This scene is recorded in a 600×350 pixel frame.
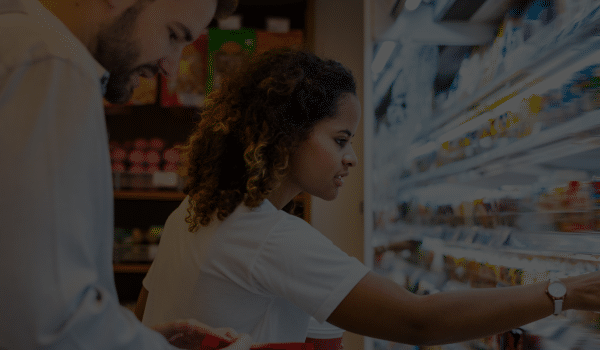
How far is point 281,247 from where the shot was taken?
82cm

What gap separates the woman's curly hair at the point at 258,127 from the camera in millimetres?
960

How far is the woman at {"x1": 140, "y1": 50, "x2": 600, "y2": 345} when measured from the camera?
781mm

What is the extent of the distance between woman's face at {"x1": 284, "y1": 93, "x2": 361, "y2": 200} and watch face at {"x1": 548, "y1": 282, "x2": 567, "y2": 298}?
0.49 meters

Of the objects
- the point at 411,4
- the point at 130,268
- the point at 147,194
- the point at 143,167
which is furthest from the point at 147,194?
the point at 411,4

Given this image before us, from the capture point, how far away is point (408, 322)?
78 centimetres

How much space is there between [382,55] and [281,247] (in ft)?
3.94

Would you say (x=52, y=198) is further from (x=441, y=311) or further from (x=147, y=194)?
(x=147, y=194)

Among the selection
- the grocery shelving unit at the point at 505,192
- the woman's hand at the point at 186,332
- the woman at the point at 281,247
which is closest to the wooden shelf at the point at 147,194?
the grocery shelving unit at the point at 505,192

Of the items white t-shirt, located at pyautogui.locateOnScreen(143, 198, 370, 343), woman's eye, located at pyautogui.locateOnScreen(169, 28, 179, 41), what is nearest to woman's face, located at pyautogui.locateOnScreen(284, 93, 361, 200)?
white t-shirt, located at pyautogui.locateOnScreen(143, 198, 370, 343)

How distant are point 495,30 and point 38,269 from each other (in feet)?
5.22

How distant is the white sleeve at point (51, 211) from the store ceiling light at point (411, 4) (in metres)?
1.36

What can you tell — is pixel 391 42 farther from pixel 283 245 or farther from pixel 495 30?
pixel 283 245

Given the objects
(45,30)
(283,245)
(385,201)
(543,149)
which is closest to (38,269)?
(45,30)

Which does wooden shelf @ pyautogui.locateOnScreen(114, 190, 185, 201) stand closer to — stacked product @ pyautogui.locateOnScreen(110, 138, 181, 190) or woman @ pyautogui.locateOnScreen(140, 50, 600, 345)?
stacked product @ pyautogui.locateOnScreen(110, 138, 181, 190)
